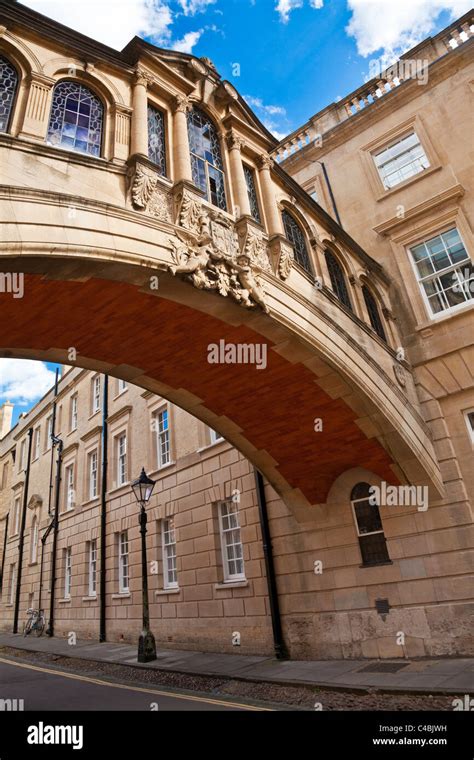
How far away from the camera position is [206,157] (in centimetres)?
834

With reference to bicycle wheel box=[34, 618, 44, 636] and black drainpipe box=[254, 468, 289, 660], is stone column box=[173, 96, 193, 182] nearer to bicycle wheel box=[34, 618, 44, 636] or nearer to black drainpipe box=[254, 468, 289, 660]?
black drainpipe box=[254, 468, 289, 660]

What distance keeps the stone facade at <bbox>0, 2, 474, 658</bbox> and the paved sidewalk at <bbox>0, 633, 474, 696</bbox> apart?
0.57m

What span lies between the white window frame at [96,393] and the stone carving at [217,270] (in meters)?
16.4

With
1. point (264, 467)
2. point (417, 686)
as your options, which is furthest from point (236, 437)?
point (417, 686)

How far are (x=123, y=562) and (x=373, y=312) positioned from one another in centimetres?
1338

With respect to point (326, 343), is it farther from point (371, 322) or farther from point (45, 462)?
point (45, 462)

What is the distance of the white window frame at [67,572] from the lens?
70.6 feet

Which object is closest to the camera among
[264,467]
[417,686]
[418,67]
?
[417,686]

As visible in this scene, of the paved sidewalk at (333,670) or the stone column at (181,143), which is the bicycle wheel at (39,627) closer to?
the paved sidewalk at (333,670)

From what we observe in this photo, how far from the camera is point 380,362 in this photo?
34.1 ft

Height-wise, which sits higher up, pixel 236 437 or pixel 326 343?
pixel 326 343

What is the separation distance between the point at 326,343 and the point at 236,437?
3.37 m

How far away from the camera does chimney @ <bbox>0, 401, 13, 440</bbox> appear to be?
43.2 metres

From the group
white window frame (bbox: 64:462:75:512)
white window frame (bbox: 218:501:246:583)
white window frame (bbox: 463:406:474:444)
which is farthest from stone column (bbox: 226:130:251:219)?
white window frame (bbox: 64:462:75:512)
